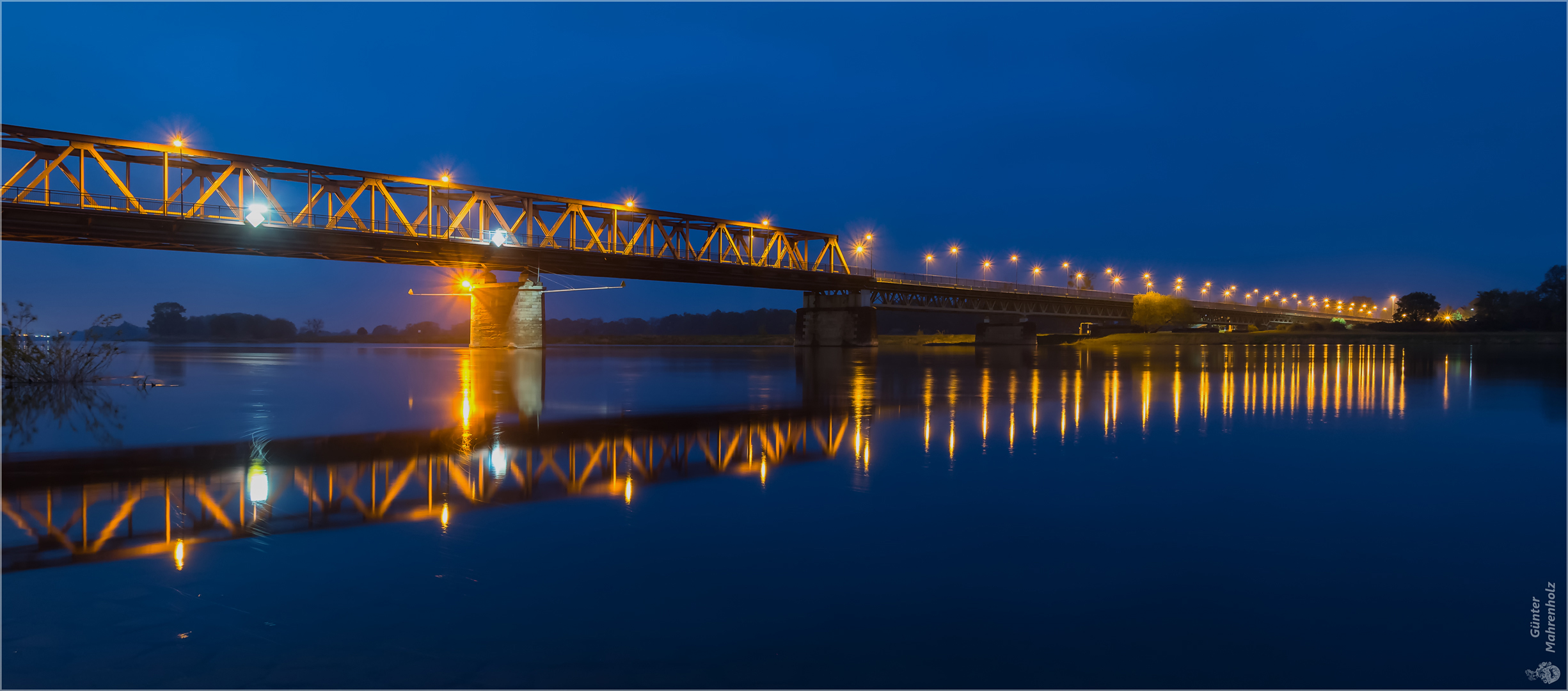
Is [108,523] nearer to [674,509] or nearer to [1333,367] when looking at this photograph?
[674,509]

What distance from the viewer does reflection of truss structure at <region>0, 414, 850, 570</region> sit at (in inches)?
282

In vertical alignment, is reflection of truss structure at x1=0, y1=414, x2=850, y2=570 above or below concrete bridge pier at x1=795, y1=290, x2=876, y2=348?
below

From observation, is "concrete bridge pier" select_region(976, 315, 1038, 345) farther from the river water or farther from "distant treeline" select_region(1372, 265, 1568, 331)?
the river water

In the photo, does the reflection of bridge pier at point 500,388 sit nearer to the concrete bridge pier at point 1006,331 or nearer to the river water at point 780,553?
the river water at point 780,553

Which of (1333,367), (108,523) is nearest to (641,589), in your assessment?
(108,523)

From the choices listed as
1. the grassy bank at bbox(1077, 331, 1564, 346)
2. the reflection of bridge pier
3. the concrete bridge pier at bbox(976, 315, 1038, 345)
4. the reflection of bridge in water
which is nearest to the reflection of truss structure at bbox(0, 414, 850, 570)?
the reflection of bridge in water

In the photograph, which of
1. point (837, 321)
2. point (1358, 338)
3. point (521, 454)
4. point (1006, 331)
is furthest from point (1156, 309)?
point (521, 454)

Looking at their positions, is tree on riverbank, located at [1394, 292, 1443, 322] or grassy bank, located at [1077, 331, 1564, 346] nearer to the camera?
grassy bank, located at [1077, 331, 1564, 346]

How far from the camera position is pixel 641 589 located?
5566 mm

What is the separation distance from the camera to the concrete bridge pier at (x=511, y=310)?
2429 inches

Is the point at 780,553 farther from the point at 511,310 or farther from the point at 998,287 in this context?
the point at 998,287

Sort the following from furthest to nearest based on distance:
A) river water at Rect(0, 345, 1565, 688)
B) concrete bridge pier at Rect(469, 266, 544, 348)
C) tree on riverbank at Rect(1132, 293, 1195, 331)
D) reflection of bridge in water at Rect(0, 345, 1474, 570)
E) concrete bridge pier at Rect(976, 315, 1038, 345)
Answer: tree on riverbank at Rect(1132, 293, 1195, 331), concrete bridge pier at Rect(976, 315, 1038, 345), concrete bridge pier at Rect(469, 266, 544, 348), reflection of bridge in water at Rect(0, 345, 1474, 570), river water at Rect(0, 345, 1565, 688)

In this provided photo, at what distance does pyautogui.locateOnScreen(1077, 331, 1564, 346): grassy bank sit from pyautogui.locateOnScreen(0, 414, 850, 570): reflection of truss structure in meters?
88.5

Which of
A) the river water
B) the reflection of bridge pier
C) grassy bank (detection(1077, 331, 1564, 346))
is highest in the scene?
grassy bank (detection(1077, 331, 1564, 346))
